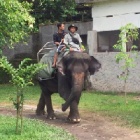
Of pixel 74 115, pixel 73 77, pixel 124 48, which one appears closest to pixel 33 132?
pixel 74 115

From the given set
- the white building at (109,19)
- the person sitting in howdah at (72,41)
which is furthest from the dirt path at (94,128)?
the white building at (109,19)

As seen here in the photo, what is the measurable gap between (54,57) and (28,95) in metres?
5.47

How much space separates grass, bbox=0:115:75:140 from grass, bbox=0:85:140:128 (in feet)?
6.03

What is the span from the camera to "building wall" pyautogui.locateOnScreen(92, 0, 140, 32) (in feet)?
54.1

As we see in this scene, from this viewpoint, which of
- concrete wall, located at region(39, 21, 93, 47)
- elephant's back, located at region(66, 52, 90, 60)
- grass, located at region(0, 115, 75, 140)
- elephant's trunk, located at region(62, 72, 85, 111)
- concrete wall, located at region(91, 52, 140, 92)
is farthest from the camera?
concrete wall, located at region(39, 21, 93, 47)

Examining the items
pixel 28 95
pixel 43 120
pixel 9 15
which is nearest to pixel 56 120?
pixel 43 120

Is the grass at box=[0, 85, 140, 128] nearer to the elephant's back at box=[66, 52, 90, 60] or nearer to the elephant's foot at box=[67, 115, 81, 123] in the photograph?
the elephant's foot at box=[67, 115, 81, 123]

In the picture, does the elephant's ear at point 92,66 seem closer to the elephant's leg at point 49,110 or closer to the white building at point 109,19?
the elephant's leg at point 49,110

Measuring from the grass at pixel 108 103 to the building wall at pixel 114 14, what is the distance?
2.52m

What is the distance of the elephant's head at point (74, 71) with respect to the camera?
33.6ft

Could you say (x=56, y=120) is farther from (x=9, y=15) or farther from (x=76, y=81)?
(x=9, y=15)

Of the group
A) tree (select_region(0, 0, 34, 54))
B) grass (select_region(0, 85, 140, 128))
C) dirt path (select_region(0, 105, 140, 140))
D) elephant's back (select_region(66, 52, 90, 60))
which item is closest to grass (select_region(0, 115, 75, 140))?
dirt path (select_region(0, 105, 140, 140))

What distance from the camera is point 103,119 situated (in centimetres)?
1093

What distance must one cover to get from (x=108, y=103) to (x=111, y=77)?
11.3 ft
